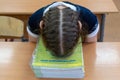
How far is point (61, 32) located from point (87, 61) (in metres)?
0.29

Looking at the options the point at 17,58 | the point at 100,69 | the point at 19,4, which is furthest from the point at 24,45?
the point at 19,4

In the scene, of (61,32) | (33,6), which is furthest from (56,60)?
(33,6)

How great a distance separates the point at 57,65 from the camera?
83 centimetres

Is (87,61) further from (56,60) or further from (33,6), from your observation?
(33,6)

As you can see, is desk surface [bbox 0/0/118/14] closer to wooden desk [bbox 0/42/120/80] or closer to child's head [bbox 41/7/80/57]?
wooden desk [bbox 0/42/120/80]

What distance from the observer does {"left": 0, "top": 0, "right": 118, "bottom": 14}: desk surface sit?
166cm

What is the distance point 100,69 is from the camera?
3.14 feet

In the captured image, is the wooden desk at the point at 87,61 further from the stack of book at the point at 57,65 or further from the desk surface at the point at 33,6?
the desk surface at the point at 33,6

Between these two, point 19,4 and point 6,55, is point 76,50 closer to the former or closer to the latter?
point 6,55

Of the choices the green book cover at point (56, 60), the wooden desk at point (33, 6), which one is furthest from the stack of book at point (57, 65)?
the wooden desk at point (33, 6)

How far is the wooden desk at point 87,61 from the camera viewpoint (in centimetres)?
94

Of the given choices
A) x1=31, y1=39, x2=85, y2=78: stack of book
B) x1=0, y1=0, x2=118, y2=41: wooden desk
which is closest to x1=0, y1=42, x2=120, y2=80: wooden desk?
x1=31, y1=39, x2=85, y2=78: stack of book

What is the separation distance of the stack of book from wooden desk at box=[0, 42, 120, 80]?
0.09 m

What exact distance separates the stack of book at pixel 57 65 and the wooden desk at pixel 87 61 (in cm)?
9
